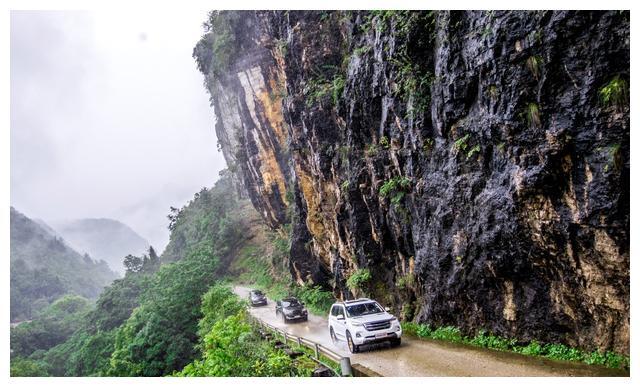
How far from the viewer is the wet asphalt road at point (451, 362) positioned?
600 centimetres

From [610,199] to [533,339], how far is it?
2.78 m

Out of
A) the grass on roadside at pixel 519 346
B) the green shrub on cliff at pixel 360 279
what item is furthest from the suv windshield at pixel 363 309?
the green shrub on cliff at pixel 360 279

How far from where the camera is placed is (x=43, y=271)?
53781 mm

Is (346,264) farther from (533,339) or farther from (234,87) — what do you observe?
(234,87)

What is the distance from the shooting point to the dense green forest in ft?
22.3

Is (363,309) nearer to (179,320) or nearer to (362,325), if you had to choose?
(362,325)

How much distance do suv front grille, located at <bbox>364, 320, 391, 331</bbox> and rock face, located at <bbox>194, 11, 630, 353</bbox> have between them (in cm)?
144

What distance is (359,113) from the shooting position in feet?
39.2

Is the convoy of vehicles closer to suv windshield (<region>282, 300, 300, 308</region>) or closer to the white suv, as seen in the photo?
the white suv

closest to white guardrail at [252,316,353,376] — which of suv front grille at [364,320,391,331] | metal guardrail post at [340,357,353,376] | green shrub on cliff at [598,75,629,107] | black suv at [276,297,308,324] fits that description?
metal guardrail post at [340,357,353,376]

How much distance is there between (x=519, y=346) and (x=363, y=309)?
3.20m

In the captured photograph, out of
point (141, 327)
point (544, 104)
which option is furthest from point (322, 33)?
point (141, 327)

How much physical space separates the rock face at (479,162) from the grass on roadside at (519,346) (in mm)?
175

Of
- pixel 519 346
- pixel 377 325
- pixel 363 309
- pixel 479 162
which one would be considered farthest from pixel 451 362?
pixel 479 162
